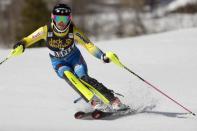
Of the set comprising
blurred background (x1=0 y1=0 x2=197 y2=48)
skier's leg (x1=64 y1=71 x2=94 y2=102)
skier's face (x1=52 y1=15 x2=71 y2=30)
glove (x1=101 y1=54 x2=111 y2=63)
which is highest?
skier's face (x1=52 y1=15 x2=71 y2=30)

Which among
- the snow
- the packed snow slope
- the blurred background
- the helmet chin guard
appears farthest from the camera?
the snow

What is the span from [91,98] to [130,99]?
3.98 ft

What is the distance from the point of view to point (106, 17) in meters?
67.6

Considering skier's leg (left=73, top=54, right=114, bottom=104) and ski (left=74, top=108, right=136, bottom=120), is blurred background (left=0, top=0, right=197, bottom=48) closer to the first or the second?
skier's leg (left=73, top=54, right=114, bottom=104)

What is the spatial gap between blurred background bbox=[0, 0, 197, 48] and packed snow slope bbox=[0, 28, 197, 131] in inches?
1156

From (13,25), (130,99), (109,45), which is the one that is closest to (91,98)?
(130,99)

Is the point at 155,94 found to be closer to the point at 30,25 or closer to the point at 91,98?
the point at 91,98

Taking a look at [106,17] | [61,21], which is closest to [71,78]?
[61,21]

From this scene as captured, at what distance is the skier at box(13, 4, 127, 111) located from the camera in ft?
25.7

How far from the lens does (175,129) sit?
23.0ft

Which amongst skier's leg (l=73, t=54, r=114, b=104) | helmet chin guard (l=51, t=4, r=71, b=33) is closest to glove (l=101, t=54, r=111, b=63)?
skier's leg (l=73, t=54, r=114, b=104)


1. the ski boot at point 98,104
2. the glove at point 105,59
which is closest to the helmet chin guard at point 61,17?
the glove at point 105,59

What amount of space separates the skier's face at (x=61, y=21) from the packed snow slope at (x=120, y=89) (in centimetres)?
122

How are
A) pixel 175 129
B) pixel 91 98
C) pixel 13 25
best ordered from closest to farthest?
pixel 175 129 → pixel 91 98 → pixel 13 25
